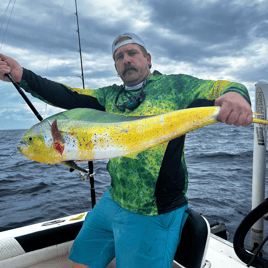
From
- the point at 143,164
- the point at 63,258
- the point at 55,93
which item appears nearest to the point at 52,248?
the point at 63,258

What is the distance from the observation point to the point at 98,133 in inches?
44.0

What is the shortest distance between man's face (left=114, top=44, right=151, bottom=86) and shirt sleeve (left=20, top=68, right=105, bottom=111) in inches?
11.6

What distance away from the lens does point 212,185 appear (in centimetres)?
827

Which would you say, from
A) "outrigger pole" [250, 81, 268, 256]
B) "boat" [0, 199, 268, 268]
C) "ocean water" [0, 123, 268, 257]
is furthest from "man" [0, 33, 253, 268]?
"ocean water" [0, 123, 268, 257]

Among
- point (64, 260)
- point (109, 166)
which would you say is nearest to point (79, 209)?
point (64, 260)

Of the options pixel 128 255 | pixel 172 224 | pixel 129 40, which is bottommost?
pixel 128 255

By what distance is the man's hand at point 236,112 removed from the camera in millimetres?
1106

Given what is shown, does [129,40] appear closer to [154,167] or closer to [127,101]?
[127,101]

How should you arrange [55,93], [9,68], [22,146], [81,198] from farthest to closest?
[81,198], [55,93], [9,68], [22,146]

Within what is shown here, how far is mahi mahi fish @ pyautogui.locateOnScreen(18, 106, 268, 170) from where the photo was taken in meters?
1.10

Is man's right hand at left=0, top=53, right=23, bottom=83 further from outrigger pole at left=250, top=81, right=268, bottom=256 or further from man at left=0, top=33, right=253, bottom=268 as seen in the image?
outrigger pole at left=250, top=81, right=268, bottom=256

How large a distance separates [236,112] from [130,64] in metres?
0.75

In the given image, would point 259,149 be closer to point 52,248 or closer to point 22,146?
point 52,248

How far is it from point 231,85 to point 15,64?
4.05ft
